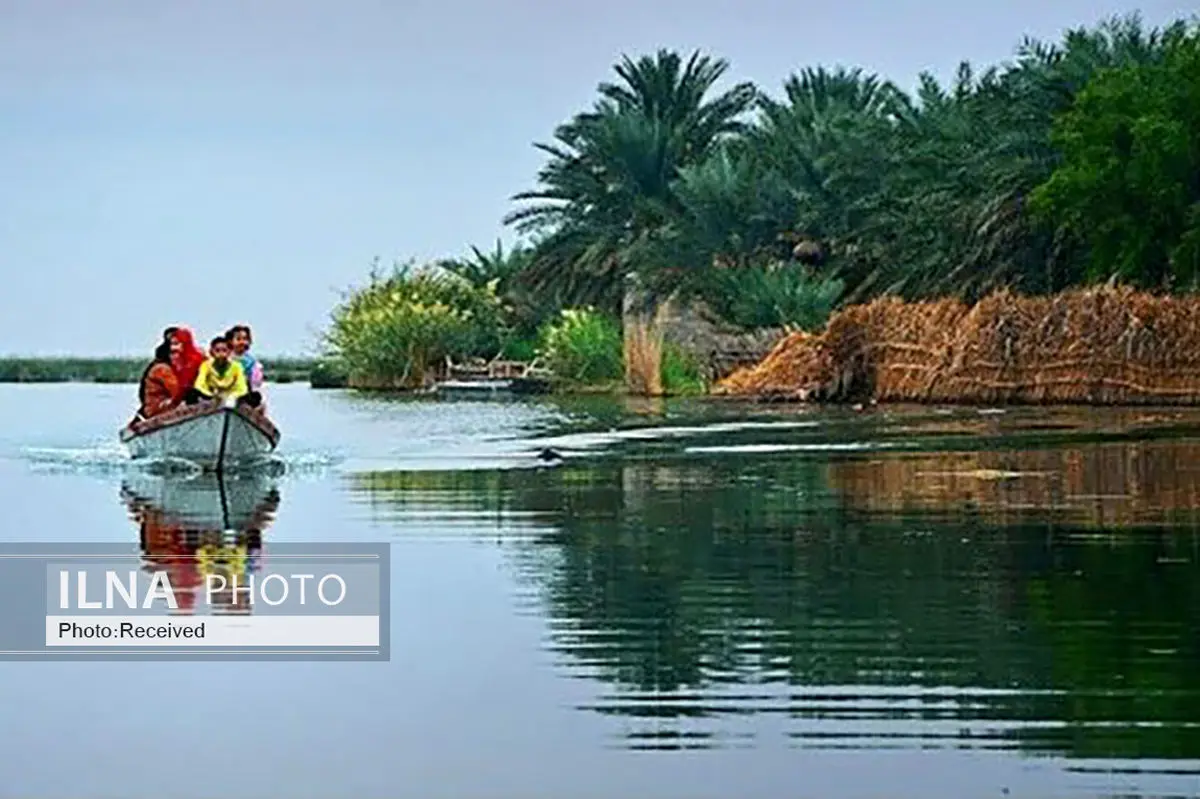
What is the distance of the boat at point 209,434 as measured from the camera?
23125 millimetres

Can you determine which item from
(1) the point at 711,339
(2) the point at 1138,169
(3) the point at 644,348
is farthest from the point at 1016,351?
(1) the point at 711,339

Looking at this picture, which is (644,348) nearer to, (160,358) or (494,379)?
(494,379)

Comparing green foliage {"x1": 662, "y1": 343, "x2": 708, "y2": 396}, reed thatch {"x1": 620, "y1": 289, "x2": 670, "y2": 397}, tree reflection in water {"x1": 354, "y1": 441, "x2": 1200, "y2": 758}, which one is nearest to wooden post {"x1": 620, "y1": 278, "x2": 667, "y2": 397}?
reed thatch {"x1": 620, "y1": 289, "x2": 670, "y2": 397}

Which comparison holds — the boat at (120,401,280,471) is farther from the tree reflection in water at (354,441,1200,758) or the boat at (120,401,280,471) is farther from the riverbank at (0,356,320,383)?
the riverbank at (0,356,320,383)

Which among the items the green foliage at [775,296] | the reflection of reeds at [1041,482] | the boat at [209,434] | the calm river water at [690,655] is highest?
the green foliage at [775,296]

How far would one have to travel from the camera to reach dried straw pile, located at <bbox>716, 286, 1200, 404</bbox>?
40406 mm

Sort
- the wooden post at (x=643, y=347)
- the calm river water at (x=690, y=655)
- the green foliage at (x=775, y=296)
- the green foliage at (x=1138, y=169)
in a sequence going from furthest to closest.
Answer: the wooden post at (x=643, y=347), the green foliage at (x=775, y=296), the green foliage at (x=1138, y=169), the calm river water at (x=690, y=655)

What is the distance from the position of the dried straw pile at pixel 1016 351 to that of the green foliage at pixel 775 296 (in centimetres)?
670

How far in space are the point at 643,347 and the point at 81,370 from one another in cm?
3668

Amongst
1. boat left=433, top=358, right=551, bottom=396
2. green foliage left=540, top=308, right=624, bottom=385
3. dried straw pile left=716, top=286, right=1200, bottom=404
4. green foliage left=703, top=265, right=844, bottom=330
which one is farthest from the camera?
boat left=433, top=358, right=551, bottom=396

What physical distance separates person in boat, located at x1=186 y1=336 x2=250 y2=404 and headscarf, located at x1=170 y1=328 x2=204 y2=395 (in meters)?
0.31

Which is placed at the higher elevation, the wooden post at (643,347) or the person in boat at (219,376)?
the wooden post at (643,347)

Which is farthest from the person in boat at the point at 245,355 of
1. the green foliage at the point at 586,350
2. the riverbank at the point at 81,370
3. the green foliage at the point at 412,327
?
the riverbank at the point at 81,370

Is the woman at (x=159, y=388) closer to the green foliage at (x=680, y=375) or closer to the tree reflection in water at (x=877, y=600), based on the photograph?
the tree reflection in water at (x=877, y=600)
